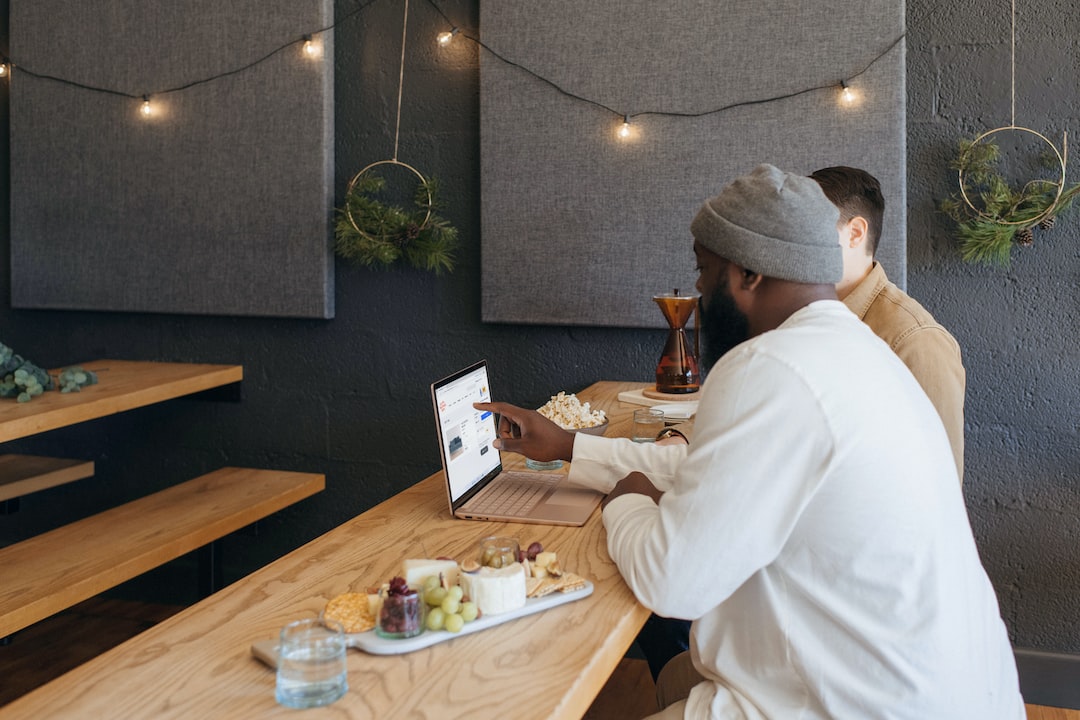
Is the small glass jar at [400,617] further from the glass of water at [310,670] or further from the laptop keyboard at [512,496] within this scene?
the laptop keyboard at [512,496]

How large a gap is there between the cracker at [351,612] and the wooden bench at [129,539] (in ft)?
4.10

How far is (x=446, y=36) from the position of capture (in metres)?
3.13

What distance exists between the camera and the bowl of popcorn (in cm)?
209

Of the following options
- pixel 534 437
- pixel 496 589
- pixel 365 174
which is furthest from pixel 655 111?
pixel 496 589

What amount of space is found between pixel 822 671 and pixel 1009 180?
6.52ft

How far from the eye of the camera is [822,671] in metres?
A: 1.22

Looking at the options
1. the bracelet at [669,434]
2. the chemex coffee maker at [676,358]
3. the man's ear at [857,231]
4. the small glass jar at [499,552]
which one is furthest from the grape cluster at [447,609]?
the chemex coffee maker at [676,358]

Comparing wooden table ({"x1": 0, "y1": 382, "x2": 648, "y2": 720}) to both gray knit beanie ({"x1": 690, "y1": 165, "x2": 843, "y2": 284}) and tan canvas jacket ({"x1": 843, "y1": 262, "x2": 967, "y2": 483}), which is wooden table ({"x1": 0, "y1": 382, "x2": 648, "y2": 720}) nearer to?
gray knit beanie ({"x1": 690, "y1": 165, "x2": 843, "y2": 284})

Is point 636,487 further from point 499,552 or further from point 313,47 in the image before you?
point 313,47

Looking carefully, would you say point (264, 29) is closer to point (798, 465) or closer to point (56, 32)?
point (56, 32)

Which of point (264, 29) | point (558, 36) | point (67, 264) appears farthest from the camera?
point (67, 264)

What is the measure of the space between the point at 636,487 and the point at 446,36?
2.07 m

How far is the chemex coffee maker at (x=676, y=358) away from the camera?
2615mm

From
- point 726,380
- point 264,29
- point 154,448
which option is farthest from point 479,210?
point 726,380
